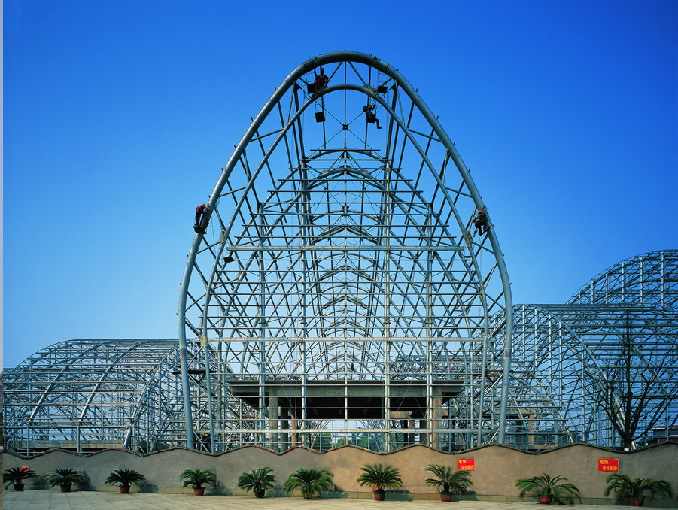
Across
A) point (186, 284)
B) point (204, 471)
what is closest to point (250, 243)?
point (186, 284)

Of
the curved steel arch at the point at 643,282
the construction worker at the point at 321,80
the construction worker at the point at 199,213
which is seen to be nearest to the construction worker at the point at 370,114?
the construction worker at the point at 321,80

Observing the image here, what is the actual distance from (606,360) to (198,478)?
3492 cm

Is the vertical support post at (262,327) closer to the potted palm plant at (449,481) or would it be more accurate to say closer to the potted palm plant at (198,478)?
the potted palm plant at (198,478)

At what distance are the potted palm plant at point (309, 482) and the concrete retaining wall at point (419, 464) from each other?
1.84 feet

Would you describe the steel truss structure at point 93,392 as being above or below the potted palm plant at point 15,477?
above

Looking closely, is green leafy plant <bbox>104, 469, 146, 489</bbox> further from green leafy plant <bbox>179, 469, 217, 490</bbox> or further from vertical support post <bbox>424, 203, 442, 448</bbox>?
vertical support post <bbox>424, 203, 442, 448</bbox>

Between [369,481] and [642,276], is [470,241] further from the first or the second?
[642,276]

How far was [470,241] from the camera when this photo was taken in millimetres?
37344

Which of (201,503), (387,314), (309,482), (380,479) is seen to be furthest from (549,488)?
(387,314)

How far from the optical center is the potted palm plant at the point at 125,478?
2647 centimetres

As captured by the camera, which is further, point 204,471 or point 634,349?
point 634,349

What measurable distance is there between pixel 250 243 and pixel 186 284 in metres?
6.00

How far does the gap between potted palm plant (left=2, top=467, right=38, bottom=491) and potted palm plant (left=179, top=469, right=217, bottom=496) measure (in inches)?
253

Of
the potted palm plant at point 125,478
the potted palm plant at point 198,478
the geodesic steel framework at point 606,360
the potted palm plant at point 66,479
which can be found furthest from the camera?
the geodesic steel framework at point 606,360
